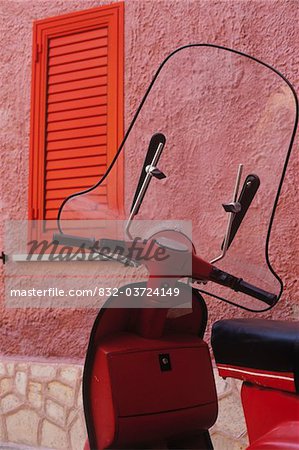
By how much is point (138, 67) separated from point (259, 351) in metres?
2.46

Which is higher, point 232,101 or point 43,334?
point 232,101

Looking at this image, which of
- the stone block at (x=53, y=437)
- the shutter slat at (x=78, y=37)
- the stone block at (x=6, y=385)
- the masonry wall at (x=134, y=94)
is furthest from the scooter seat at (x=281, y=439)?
the shutter slat at (x=78, y=37)

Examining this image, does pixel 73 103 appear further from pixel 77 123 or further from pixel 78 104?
pixel 77 123

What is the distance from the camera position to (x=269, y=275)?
Answer: 1578 mm

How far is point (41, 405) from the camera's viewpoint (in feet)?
10.2

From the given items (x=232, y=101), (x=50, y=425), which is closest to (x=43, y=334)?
(x=50, y=425)

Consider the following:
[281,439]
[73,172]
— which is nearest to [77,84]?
[73,172]

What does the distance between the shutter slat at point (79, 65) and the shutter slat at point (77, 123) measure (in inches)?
14.6

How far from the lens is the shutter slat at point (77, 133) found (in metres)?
3.38

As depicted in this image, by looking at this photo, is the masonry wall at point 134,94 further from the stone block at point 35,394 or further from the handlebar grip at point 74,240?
the handlebar grip at point 74,240

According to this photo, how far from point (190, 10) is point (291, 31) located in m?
0.68

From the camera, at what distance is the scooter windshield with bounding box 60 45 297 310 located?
1598 millimetres

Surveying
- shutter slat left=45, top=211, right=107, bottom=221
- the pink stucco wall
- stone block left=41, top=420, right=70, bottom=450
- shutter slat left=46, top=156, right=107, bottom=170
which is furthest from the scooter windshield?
stone block left=41, top=420, right=70, bottom=450

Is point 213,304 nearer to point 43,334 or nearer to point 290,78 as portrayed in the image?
point 43,334
